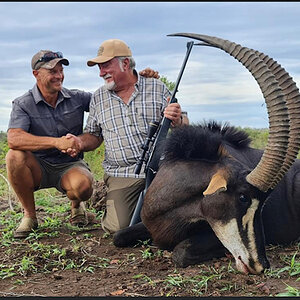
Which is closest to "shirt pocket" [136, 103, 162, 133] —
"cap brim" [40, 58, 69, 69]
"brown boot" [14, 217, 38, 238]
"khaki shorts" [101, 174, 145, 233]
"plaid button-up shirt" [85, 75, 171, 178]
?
"plaid button-up shirt" [85, 75, 171, 178]

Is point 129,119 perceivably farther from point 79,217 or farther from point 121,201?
point 79,217

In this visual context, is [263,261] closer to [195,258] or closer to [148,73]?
[195,258]

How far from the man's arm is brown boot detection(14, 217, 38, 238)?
0.79 meters

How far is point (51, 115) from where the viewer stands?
5660 mm

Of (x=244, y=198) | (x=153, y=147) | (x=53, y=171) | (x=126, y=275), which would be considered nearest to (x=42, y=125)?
(x=53, y=171)

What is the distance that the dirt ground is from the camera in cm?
343

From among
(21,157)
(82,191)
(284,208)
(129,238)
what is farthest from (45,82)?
(284,208)

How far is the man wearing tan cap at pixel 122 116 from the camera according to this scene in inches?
205

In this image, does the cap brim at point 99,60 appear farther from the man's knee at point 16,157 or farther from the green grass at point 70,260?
the green grass at point 70,260

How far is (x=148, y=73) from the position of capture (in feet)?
18.0

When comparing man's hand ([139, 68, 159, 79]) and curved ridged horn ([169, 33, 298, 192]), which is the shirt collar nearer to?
man's hand ([139, 68, 159, 79])

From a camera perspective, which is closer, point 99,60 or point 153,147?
point 153,147

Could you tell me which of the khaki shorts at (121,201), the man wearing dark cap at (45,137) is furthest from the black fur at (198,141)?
the man wearing dark cap at (45,137)

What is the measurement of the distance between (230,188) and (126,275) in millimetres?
1020
